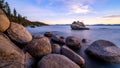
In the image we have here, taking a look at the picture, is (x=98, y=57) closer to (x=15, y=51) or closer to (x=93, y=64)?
(x=93, y=64)

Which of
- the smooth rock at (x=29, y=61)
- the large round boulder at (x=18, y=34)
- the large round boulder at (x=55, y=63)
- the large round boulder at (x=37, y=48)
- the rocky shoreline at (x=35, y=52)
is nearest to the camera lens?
the large round boulder at (x=55, y=63)

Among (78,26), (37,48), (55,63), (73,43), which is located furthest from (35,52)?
(78,26)

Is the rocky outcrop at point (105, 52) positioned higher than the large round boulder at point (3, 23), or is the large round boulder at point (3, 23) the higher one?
the large round boulder at point (3, 23)

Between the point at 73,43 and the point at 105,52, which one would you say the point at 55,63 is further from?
the point at 73,43

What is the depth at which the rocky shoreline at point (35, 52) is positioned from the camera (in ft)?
32.1

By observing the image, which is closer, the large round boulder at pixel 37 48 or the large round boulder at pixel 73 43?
the large round boulder at pixel 37 48

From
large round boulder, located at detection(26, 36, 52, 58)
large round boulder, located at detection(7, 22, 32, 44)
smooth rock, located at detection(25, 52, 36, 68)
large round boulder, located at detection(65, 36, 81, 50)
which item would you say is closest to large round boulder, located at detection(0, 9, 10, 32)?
large round boulder, located at detection(7, 22, 32, 44)

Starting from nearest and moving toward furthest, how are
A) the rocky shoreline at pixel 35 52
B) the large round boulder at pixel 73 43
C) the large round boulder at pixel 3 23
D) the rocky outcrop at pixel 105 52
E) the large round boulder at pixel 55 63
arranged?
the large round boulder at pixel 55 63, the rocky shoreline at pixel 35 52, the large round boulder at pixel 3 23, the rocky outcrop at pixel 105 52, the large round boulder at pixel 73 43

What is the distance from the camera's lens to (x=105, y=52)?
46.9 ft

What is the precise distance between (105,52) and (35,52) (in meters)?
6.24

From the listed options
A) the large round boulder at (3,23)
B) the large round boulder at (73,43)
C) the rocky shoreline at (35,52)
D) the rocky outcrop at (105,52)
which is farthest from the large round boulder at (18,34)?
the large round boulder at (73,43)

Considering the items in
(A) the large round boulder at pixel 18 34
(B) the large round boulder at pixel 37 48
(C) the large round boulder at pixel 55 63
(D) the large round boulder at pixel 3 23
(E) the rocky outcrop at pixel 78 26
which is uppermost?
(D) the large round boulder at pixel 3 23

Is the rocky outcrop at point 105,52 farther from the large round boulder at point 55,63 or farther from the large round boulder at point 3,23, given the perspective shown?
the large round boulder at point 3,23

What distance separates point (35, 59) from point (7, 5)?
177ft
